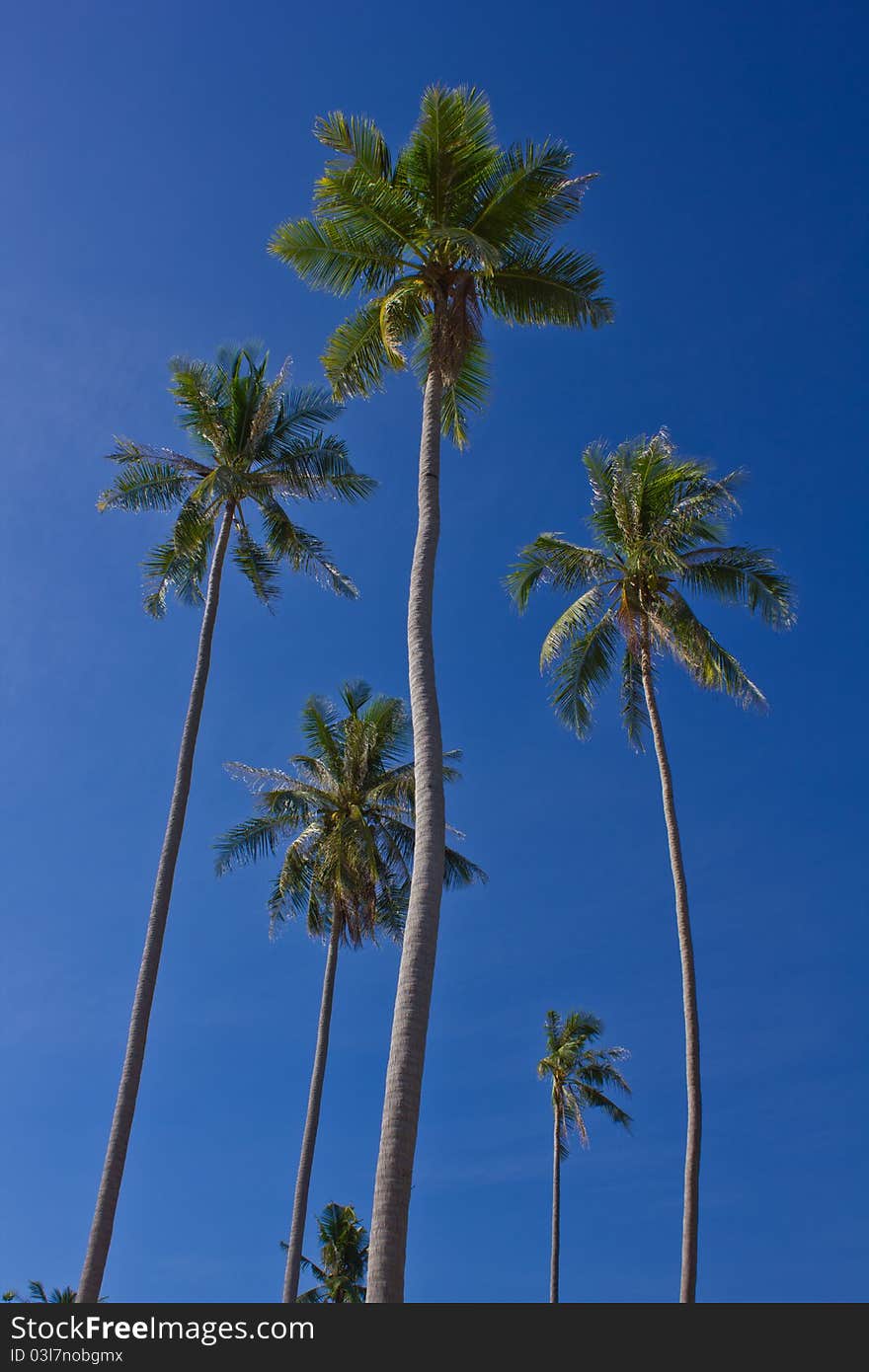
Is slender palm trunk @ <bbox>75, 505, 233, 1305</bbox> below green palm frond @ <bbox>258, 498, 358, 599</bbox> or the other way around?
below

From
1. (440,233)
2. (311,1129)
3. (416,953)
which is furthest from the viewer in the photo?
(311,1129)

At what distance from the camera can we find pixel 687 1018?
1922cm

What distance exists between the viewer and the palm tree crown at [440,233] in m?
14.9

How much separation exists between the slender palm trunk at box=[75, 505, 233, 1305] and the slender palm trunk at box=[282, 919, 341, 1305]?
1016cm

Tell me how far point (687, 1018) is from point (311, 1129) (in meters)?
10.7

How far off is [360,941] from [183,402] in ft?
44.4

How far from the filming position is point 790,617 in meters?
21.4

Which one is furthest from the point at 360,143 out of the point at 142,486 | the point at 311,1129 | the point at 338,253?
the point at 311,1129

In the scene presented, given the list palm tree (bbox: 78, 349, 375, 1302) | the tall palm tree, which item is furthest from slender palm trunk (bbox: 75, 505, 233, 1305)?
the tall palm tree

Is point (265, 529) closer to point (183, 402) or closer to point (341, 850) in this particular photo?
point (183, 402)

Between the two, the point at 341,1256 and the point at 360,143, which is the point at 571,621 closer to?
the point at 360,143

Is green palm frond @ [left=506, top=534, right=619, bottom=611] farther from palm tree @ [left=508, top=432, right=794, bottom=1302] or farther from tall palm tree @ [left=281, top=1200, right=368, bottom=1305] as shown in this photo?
tall palm tree @ [left=281, top=1200, right=368, bottom=1305]

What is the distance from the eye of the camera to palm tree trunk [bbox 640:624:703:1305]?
57.6ft
